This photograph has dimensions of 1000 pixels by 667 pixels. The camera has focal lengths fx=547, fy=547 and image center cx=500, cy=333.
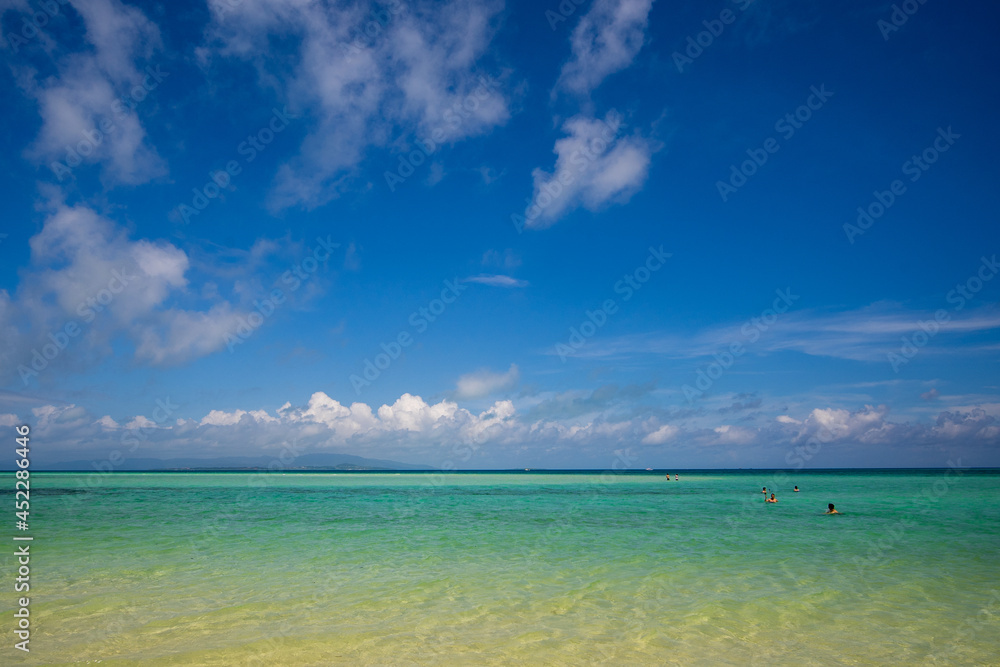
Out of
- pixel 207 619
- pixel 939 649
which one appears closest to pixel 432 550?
pixel 207 619

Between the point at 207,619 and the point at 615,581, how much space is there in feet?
30.8

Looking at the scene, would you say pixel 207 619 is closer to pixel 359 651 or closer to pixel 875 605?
pixel 359 651

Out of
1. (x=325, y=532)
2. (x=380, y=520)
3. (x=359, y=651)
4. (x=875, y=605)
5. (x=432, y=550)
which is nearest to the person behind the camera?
(x=359, y=651)

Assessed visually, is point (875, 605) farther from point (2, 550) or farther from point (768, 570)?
point (2, 550)

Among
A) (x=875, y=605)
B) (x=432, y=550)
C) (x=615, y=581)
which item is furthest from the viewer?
(x=432, y=550)

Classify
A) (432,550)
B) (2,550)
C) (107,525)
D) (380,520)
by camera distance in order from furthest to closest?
(380,520) < (107,525) < (432,550) < (2,550)

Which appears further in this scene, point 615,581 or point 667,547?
point 667,547

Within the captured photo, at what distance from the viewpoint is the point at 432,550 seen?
19281 millimetres

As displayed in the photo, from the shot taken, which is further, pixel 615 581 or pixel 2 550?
pixel 2 550

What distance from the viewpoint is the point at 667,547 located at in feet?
65.1

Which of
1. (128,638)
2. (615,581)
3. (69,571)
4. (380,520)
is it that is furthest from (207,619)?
(380,520)

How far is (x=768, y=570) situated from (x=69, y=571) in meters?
19.3

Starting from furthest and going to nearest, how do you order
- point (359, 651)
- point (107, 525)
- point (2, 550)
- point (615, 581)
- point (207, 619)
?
point (107, 525), point (2, 550), point (615, 581), point (207, 619), point (359, 651)

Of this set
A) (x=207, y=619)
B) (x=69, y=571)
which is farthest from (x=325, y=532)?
(x=207, y=619)
